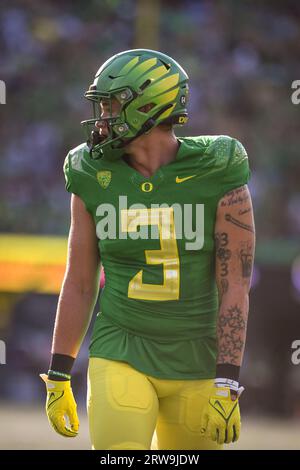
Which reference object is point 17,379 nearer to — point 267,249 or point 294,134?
point 267,249

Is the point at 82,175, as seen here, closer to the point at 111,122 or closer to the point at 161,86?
the point at 111,122

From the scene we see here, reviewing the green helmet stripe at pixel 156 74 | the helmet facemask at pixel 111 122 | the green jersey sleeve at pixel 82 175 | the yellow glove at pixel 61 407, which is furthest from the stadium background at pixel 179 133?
the green helmet stripe at pixel 156 74

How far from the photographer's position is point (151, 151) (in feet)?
12.2

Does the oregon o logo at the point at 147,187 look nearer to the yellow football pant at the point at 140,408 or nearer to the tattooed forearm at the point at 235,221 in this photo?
the tattooed forearm at the point at 235,221

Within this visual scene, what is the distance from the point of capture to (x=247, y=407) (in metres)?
9.23

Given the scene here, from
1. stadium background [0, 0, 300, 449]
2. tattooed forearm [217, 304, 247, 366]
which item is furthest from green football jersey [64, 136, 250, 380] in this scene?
stadium background [0, 0, 300, 449]

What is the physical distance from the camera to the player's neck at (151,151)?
12.2 feet

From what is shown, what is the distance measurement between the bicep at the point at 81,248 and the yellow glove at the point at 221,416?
62 centimetres

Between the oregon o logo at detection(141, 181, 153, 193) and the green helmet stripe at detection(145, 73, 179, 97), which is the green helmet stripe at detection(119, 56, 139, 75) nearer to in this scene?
the green helmet stripe at detection(145, 73, 179, 97)

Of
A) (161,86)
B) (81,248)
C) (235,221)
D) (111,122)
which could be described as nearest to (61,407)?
(81,248)

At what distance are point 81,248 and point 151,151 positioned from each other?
1.40ft

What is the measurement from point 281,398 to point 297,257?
1284 millimetres

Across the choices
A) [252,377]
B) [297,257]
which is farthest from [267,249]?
[252,377]

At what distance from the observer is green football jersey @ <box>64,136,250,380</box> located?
362cm
